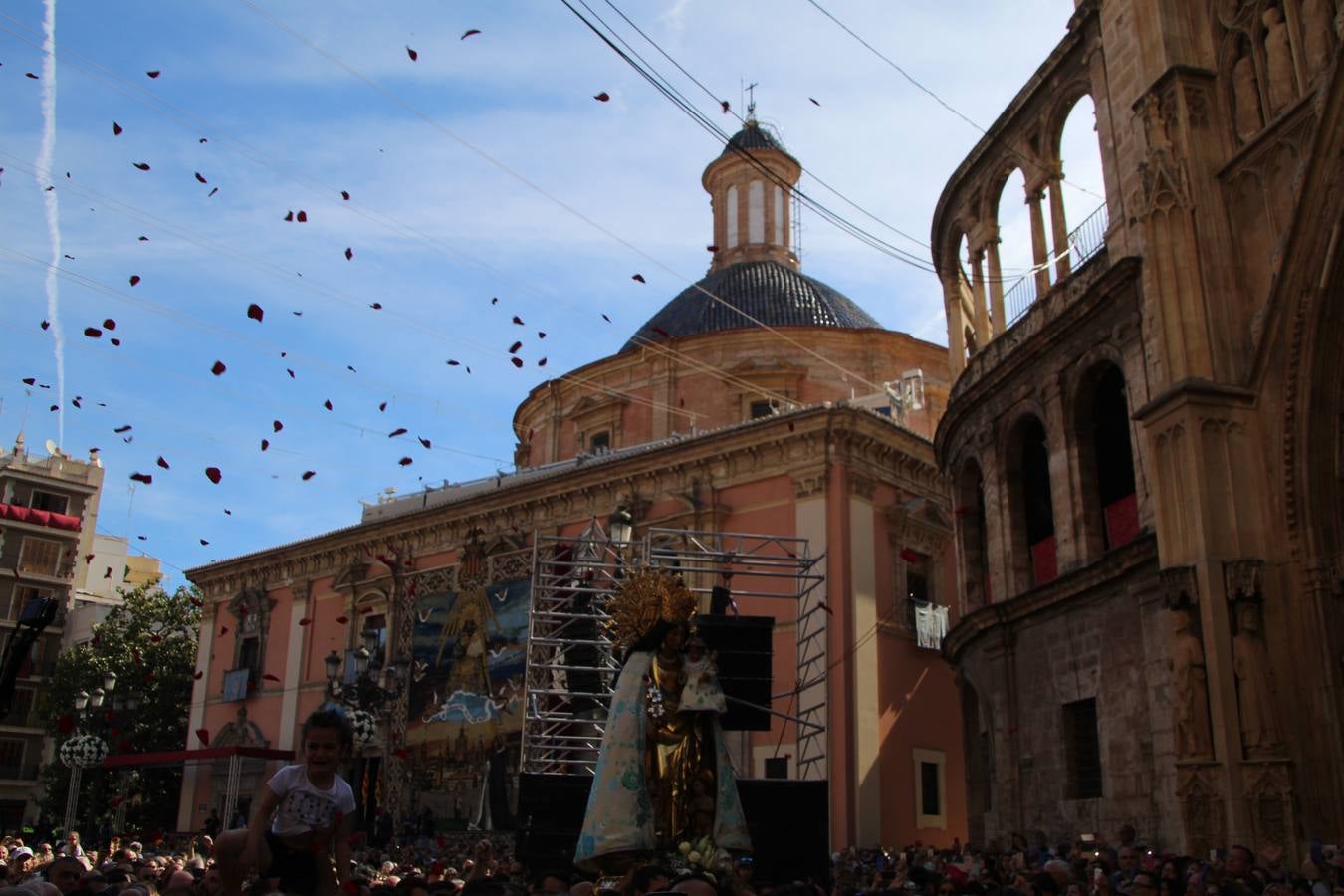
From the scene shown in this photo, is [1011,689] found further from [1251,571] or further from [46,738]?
[46,738]

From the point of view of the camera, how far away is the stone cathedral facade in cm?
1261

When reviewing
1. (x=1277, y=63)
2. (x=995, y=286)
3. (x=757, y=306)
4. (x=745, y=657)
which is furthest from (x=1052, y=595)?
(x=757, y=306)

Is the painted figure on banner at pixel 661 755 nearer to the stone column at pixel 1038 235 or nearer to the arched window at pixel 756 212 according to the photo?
the stone column at pixel 1038 235

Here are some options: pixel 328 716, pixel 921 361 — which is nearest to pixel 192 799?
pixel 921 361

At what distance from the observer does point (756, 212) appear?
132 ft

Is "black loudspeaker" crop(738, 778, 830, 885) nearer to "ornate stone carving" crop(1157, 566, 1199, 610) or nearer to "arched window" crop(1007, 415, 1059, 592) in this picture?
"ornate stone carving" crop(1157, 566, 1199, 610)

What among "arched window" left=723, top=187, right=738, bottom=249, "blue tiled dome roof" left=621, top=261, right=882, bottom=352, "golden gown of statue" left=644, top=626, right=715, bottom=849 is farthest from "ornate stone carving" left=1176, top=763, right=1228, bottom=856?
"arched window" left=723, top=187, right=738, bottom=249

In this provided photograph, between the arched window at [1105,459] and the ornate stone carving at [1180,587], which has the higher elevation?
the arched window at [1105,459]

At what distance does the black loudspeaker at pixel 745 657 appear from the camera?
54.4 feet

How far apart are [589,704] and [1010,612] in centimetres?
1020

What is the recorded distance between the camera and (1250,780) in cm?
1223

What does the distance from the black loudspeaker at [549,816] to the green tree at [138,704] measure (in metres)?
29.3

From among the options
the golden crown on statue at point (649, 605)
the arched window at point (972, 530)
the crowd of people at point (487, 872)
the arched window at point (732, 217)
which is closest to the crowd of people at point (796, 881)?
the crowd of people at point (487, 872)

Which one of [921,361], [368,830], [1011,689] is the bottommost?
[368,830]
